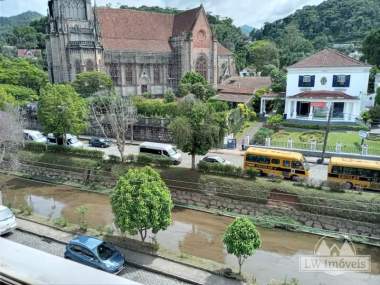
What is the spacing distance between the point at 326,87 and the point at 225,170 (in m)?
22.2

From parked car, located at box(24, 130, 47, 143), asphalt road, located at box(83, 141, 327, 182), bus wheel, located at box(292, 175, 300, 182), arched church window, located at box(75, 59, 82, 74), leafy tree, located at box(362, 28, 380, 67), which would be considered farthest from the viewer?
leafy tree, located at box(362, 28, 380, 67)

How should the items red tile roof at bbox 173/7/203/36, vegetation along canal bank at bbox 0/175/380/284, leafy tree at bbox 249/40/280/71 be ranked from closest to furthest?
vegetation along canal bank at bbox 0/175/380/284, red tile roof at bbox 173/7/203/36, leafy tree at bbox 249/40/280/71

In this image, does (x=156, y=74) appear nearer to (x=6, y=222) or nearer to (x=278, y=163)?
(x=278, y=163)

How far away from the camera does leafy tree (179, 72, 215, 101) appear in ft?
142

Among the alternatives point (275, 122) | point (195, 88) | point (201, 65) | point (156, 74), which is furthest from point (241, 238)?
point (201, 65)

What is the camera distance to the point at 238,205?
786 inches

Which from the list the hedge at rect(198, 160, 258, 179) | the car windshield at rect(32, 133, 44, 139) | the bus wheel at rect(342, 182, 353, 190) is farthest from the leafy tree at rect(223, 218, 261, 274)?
the car windshield at rect(32, 133, 44, 139)

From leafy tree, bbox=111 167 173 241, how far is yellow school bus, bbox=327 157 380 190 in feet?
35.7

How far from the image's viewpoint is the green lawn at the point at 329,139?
2739 centimetres

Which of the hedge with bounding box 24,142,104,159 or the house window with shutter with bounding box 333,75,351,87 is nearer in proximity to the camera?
the hedge with bounding box 24,142,104,159

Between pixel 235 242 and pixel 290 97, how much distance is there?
2834cm

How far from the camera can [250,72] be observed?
71125 mm

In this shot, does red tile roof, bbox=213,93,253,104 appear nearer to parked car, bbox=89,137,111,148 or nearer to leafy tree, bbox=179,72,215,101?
leafy tree, bbox=179,72,215,101

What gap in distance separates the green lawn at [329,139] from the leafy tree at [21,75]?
3745 cm
